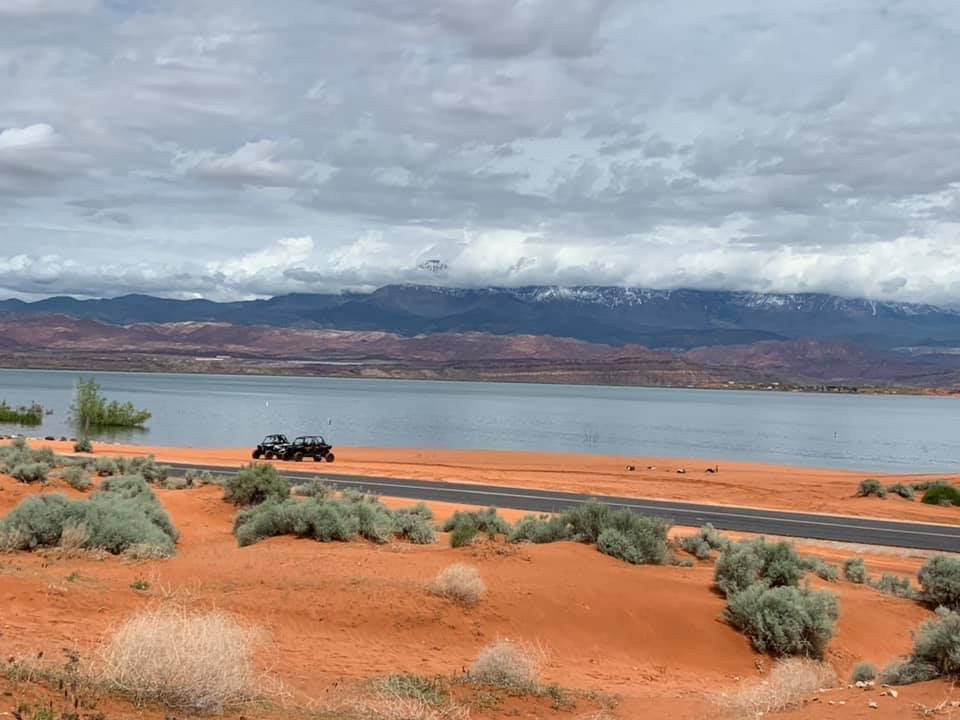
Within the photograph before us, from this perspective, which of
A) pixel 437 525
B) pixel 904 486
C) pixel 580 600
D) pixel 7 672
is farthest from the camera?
pixel 904 486

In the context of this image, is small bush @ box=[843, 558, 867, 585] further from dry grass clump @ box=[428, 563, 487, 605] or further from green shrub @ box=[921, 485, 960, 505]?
green shrub @ box=[921, 485, 960, 505]

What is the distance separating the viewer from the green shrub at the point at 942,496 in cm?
4050

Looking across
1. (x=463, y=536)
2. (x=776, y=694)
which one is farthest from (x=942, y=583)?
(x=776, y=694)

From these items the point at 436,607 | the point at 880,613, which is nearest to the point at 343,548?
the point at 436,607

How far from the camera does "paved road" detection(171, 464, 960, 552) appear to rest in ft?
96.4

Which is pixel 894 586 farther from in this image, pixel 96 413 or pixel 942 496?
pixel 96 413

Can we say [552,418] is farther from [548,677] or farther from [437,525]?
[548,677]

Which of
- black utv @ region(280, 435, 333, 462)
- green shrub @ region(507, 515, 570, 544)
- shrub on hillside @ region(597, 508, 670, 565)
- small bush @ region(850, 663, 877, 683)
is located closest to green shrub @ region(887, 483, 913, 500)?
shrub on hillside @ region(597, 508, 670, 565)

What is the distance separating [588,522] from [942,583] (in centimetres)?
698

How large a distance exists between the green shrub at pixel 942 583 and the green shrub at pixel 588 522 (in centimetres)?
640

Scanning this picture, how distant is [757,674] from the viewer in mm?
14211

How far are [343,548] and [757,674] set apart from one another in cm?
828

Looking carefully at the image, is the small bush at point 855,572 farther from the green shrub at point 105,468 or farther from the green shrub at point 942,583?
the green shrub at point 105,468

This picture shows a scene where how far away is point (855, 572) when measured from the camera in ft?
69.8
